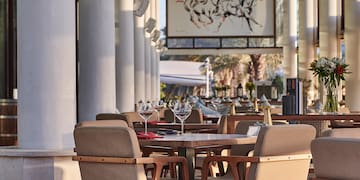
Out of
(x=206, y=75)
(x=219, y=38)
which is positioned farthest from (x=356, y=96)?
(x=206, y=75)

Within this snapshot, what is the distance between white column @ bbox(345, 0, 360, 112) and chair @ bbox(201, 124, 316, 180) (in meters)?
12.4

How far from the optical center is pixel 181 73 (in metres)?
37.6

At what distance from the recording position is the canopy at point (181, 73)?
121ft

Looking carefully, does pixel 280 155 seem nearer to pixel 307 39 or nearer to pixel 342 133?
pixel 342 133

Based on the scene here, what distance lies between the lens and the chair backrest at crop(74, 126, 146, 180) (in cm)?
468

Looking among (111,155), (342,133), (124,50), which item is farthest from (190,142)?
(124,50)

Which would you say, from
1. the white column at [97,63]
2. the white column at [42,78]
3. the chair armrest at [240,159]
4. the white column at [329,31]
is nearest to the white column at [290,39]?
the white column at [329,31]

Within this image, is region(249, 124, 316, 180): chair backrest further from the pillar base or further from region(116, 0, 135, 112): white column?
region(116, 0, 135, 112): white column

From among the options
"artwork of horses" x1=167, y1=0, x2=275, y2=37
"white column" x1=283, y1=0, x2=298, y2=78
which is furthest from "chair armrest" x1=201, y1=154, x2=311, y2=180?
"artwork of horses" x1=167, y1=0, x2=275, y2=37

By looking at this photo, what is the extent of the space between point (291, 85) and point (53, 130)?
7.23ft

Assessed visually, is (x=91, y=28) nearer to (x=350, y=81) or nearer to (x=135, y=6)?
(x=135, y=6)

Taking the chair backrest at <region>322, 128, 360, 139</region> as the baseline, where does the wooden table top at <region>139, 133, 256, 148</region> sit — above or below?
below

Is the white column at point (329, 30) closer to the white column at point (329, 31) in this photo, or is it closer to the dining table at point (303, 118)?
the white column at point (329, 31)

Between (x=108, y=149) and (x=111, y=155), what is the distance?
1.5 inches
